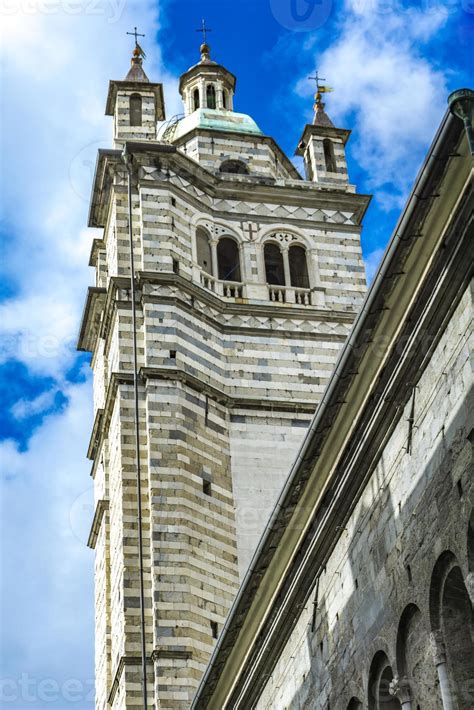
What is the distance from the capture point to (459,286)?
1670cm

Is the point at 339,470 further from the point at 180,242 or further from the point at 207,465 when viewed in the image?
the point at 180,242

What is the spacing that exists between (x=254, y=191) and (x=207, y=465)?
10.1m

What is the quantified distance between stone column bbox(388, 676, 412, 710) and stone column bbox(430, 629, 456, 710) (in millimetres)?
910

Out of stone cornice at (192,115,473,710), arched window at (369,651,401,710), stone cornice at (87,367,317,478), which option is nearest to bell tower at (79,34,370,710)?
stone cornice at (87,367,317,478)

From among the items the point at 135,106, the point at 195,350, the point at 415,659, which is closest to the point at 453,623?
the point at 415,659

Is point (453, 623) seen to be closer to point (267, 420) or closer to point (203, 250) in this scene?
point (267, 420)

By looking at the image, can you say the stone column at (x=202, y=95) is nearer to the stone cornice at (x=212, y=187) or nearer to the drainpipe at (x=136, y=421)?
the stone cornice at (x=212, y=187)

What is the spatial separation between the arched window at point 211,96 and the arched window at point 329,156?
450 centimetres

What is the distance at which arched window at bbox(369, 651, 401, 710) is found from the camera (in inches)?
721

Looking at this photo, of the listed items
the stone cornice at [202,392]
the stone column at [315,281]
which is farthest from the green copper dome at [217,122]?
the stone cornice at [202,392]

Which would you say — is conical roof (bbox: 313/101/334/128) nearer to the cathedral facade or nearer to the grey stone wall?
the cathedral facade

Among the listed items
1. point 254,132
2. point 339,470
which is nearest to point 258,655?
point 339,470

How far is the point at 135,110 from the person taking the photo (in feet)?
141

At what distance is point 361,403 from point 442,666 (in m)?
4.30
